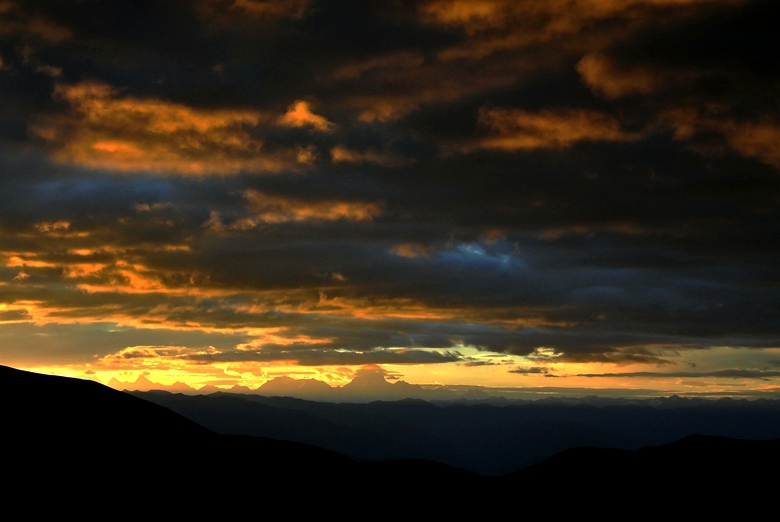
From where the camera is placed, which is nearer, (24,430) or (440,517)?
(24,430)

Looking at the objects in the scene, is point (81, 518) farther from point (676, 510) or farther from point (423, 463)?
point (676, 510)

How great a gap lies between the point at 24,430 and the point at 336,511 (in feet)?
187

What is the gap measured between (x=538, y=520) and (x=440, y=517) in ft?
68.8

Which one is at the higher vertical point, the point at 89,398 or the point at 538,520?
the point at 89,398

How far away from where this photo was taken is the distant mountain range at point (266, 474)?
11281 centimetres

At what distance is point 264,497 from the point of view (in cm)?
12988

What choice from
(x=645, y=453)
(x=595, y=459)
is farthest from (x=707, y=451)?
(x=595, y=459)

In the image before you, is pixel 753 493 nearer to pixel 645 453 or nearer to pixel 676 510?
pixel 676 510

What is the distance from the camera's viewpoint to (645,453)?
177625mm

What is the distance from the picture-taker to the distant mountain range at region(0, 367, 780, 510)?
113m

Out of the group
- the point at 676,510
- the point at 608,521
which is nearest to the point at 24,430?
the point at 608,521

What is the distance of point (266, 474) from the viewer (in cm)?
14025

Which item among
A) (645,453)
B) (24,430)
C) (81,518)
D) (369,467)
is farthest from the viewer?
(645,453)

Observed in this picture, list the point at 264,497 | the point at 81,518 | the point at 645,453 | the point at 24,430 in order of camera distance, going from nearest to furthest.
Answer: the point at 81,518 < the point at 24,430 < the point at 264,497 < the point at 645,453
